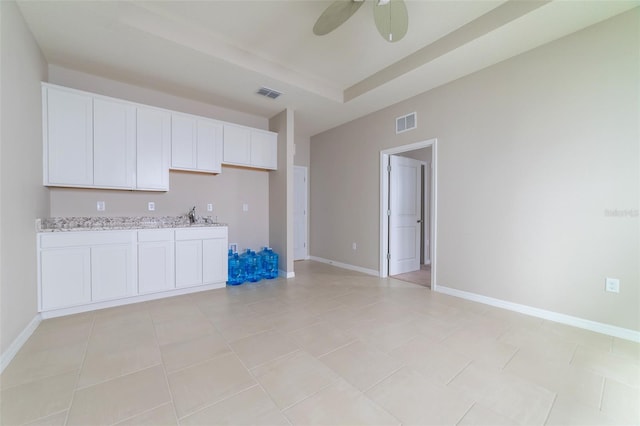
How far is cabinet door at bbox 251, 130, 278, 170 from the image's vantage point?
13.7 feet

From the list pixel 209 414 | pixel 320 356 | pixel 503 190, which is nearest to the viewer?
pixel 209 414

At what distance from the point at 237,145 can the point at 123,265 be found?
2.17 m

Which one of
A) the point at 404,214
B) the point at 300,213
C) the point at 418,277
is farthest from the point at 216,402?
the point at 300,213

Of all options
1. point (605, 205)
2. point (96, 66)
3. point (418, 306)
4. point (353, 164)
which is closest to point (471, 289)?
point (418, 306)

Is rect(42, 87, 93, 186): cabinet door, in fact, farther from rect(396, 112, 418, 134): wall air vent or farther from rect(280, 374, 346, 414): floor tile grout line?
rect(396, 112, 418, 134): wall air vent

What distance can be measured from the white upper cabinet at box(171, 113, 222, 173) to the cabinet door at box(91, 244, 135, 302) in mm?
1240

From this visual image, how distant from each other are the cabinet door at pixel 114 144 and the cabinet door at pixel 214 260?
118 cm

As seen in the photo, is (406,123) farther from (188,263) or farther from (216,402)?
(216,402)

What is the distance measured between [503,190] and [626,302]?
4.45ft

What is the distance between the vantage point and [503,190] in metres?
2.93

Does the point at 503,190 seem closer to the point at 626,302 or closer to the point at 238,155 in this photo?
the point at 626,302

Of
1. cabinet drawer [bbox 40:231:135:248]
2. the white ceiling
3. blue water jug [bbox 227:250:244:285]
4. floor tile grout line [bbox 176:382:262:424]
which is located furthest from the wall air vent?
cabinet drawer [bbox 40:231:135:248]

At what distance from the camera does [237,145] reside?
4008mm

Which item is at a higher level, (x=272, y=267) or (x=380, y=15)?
(x=380, y=15)
